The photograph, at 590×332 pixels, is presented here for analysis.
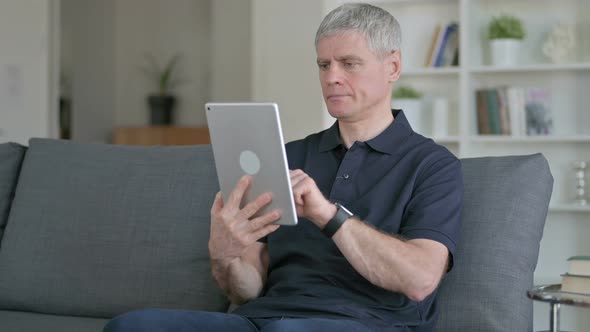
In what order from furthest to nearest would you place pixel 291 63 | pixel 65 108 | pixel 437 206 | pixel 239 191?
pixel 65 108
pixel 291 63
pixel 437 206
pixel 239 191

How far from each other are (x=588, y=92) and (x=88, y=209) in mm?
2722

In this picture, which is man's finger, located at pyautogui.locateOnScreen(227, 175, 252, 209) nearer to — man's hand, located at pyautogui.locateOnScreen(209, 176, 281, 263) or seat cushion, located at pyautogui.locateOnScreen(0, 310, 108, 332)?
man's hand, located at pyautogui.locateOnScreen(209, 176, 281, 263)

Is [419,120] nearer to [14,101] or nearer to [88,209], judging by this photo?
[88,209]

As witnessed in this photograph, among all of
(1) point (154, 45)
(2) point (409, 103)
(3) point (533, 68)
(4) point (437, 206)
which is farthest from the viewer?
(1) point (154, 45)

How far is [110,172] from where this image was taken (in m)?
2.49

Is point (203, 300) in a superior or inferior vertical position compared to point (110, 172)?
inferior

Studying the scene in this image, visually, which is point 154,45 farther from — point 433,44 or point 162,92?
point 433,44

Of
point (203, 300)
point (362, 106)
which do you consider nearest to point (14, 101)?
point (203, 300)

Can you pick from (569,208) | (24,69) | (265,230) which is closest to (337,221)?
(265,230)

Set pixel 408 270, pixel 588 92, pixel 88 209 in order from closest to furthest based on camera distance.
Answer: pixel 408 270
pixel 88 209
pixel 588 92

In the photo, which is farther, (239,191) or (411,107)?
(411,107)

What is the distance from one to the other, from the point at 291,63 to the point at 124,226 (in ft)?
6.08

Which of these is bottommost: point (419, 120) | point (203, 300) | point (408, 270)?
point (203, 300)

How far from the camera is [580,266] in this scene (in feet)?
5.67
